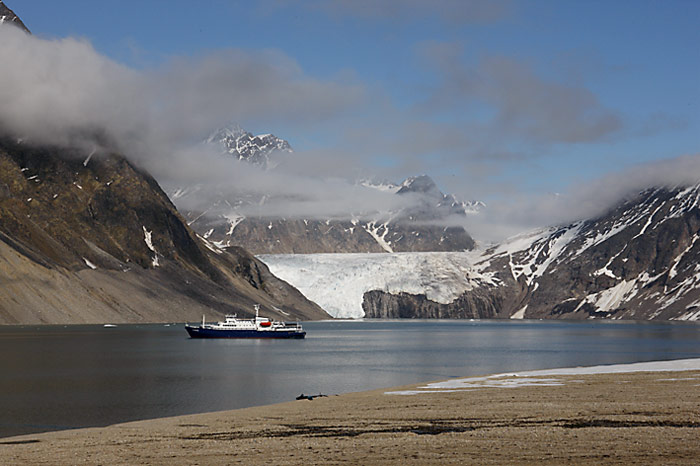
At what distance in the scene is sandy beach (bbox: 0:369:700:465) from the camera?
1945 centimetres

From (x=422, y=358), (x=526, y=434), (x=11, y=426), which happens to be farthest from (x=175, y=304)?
(x=526, y=434)

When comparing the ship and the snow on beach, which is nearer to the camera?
the snow on beach

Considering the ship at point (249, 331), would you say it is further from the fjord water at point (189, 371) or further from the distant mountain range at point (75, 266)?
the distant mountain range at point (75, 266)

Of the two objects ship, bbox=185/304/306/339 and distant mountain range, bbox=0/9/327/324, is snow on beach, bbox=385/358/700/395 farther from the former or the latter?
distant mountain range, bbox=0/9/327/324

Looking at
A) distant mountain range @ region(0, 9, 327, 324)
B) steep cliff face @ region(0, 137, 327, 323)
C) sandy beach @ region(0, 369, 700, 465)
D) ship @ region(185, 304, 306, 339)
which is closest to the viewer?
sandy beach @ region(0, 369, 700, 465)

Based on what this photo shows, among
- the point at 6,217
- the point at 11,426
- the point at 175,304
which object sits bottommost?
the point at 11,426

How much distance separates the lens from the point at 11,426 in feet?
104

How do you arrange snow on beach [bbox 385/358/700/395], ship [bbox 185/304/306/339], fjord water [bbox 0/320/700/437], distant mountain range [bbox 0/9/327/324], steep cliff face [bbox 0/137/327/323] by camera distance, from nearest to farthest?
fjord water [bbox 0/320/700/437] < snow on beach [bbox 385/358/700/395] < ship [bbox 185/304/306/339] < distant mountain range [bbox 0/9/327/324] < steep cliff face [bbox 0/137/327/323]

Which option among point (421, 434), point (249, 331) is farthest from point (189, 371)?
point (249, 331)

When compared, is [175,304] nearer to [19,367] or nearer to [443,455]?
[19,367]

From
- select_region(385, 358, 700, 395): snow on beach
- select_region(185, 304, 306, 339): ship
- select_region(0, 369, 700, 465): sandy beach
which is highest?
select_region(185, 304, 306, 339): ship

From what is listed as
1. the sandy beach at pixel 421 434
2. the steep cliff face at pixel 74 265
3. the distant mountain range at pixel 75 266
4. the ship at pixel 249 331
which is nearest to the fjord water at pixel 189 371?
the sandy beach at pixel 421 434

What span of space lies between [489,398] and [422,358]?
4256cm

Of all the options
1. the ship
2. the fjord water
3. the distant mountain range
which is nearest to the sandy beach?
the fjord water
